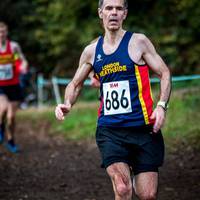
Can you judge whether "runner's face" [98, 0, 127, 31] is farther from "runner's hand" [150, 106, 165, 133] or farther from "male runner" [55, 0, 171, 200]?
"runner's hand" [150, 106, 165, 133]

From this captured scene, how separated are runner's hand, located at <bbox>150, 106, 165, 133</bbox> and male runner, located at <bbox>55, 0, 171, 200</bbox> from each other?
8cm

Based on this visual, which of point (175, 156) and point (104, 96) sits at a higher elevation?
point (104, 96)

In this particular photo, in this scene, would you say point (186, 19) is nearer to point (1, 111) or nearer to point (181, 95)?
point (181, 95)

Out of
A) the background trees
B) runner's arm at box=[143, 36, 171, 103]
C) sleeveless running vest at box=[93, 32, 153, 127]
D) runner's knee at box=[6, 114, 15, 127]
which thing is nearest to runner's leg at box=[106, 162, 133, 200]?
sleeveless running vest at box=[93, 32, 153, 127]

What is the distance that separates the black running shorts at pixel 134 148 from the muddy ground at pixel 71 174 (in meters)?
1.73

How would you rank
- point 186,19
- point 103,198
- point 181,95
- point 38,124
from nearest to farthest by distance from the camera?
point 103,198, point 181,95, point 38,124, point 186,19

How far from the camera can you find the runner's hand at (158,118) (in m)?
4.88

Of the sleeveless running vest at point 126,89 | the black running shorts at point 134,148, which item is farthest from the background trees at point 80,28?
the black running shorts at point 134,148

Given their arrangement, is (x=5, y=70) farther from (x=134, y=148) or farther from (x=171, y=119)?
(x=134, y=148)

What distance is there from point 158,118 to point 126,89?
0.44 metres

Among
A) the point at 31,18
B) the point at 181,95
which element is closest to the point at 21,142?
the point at 181,95

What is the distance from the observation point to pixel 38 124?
1595cm

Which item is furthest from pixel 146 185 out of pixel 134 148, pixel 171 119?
pixel 171 119

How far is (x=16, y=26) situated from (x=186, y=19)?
9.71 metres
